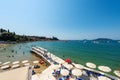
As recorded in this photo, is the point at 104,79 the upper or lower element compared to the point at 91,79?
upper

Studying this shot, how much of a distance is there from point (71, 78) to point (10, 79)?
7704mm

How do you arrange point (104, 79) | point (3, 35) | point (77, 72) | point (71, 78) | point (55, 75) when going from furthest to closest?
point (3, 35) < point (55, 75) < point (71, 78) < point (77, 72) < point (104, 79)

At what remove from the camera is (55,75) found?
1526 centimetres

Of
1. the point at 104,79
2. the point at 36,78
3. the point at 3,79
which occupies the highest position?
the point at 3,79

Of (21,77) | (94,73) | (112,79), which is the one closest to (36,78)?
(21,77)

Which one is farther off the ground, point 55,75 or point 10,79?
point 10,79

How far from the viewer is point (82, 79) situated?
1341 centimetres

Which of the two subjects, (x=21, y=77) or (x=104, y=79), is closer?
(x=21, y=77)

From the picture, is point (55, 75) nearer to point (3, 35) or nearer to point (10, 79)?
point (10, 79)

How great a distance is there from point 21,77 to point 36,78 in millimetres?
5110

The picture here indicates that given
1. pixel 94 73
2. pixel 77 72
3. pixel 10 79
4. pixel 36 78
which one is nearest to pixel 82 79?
pixel 77 72

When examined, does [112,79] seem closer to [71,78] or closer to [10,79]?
[71,78]

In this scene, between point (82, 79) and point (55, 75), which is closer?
point (82, 79)

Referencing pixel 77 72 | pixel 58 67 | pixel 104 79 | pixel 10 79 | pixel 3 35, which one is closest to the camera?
pixel 10 79
